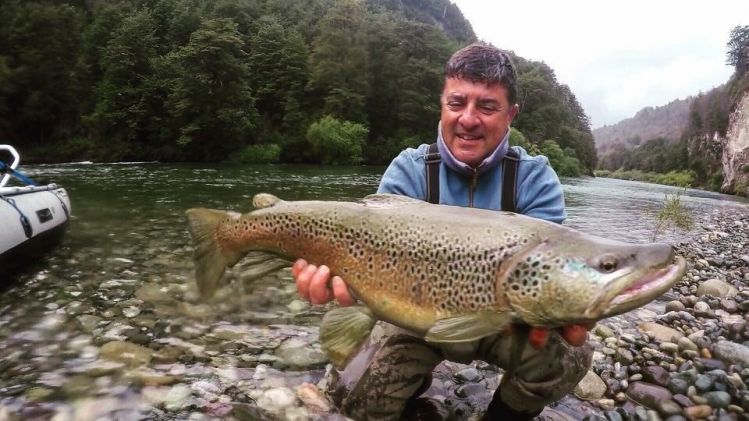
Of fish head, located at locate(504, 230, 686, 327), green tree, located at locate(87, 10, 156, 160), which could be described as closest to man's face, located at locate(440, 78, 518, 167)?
fish head, located at locate(504, 230, 686, 327)

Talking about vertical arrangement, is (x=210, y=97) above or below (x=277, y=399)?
above

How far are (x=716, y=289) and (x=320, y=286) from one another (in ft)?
20.5

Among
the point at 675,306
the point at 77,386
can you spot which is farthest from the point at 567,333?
the point at 675,306

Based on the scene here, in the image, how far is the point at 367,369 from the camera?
10.2 feet

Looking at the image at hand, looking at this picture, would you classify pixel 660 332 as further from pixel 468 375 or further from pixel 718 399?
pixel 468 375

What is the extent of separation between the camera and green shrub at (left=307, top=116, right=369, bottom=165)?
4691 centimetres

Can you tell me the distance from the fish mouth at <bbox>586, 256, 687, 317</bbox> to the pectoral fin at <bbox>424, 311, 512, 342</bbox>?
45 cm

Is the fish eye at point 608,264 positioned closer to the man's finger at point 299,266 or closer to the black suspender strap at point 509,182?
the black suspender strap at point 509,182

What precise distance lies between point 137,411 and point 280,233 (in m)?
1.62

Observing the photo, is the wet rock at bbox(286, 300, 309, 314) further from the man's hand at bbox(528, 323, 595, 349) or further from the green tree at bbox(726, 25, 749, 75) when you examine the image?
the green tree at bbox(726, 25, 749, 75)

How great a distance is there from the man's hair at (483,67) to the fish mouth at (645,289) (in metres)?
1.62

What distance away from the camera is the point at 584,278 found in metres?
2.10

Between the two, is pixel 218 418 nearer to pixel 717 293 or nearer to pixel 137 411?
pixel 137 411

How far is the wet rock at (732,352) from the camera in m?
4.14
